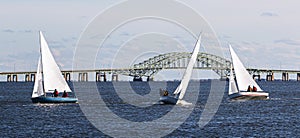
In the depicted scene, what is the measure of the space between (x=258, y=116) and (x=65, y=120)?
605 inches

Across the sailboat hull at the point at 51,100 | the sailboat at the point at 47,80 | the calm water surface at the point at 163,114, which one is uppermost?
the sailboat at the point at 47,80

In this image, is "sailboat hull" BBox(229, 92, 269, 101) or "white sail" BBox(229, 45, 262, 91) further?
"white sail" BBox(229, 45, 262, 91)

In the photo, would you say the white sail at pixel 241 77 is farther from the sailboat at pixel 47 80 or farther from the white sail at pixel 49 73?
the white sail at pixel 49 73

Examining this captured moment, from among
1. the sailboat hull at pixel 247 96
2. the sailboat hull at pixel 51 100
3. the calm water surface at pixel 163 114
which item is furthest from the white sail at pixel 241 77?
the sailboat hull at pixel 51 100

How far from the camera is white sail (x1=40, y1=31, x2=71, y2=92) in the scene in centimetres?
7875

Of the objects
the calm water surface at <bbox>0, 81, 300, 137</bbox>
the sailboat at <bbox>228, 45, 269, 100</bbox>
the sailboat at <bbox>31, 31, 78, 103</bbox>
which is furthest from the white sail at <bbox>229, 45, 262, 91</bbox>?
the sailboat at <bbox>31, 31, 78, 103</bbox>

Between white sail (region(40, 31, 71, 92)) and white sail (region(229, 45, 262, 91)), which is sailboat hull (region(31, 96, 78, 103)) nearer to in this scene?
white sail (region(40, 31, 71, 92))

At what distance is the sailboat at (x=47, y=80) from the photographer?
78.6m

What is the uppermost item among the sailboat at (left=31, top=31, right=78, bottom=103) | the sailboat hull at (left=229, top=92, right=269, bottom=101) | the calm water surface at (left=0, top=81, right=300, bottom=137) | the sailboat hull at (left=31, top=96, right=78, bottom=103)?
the sailboat at (left=31, top=31, right=78, bottom=103)

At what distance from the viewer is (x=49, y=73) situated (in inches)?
3123

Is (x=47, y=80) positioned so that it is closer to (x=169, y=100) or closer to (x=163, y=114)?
(x=169, y=100)

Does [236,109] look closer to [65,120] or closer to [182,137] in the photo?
[65,120]

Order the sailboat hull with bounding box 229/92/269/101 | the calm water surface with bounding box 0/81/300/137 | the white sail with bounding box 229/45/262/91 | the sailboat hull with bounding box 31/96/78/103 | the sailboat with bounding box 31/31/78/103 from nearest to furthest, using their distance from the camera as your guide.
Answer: the calm water surface with bounding box 0/81/300/137, the sailboat hull with bounding box 31/96/78/103, the sailboat with bounding box 31/31/78/103, the sailboat hull with bounding box 229/92/269/101, the white sail with bounding box 229/45/262/91

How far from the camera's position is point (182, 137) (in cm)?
4641
